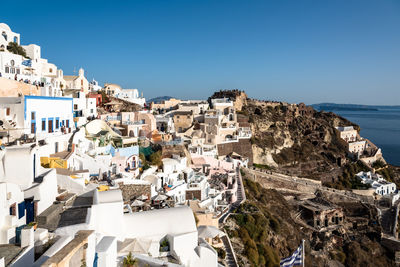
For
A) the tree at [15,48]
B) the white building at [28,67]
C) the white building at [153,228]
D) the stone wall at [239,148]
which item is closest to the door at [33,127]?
the white building at [28,67]

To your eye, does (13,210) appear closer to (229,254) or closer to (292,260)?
(229,254)

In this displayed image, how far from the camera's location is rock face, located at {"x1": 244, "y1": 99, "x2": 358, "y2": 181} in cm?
4234

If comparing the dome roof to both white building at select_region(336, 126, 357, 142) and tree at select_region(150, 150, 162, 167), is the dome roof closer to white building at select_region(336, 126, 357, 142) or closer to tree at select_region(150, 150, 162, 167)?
tree at select_region(150, 150, 162, 167)

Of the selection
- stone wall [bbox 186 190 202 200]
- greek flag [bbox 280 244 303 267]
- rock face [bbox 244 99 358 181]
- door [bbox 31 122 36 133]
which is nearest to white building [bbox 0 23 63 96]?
door [bbox 31 122 36 133]

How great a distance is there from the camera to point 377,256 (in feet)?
91.8

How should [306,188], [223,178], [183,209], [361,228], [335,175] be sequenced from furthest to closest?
[335,175]
[306,188]
[361,228]
[223,178]
[183,209]

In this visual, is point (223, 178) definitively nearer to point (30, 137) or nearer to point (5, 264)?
point (30, 137)

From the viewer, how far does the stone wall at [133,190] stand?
1507cm

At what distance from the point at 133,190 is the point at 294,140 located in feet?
123

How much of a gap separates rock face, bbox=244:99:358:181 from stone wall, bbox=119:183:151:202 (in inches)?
1005

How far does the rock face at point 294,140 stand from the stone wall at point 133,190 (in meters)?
25.5

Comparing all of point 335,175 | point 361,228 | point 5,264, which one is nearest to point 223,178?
point 361,228

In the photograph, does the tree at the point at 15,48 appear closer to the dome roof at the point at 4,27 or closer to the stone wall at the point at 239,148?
the dome roof at the point at 4,27

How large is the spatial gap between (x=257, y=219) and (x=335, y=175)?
29.2 metres
